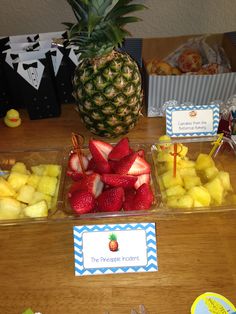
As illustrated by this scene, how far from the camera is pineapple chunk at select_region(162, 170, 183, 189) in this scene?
76 centimetres

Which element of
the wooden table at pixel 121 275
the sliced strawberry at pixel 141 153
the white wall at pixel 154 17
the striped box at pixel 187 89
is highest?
the white wall at pixel 154 17

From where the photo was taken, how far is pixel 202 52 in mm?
1154

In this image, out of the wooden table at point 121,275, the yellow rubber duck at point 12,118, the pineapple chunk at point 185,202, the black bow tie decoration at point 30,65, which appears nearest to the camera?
the wooden table at point 121,275

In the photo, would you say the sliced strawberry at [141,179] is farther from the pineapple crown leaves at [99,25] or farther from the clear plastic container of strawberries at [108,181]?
the pineapple crown leaves at [99,25]

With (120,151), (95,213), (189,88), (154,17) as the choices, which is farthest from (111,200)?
(154,17)

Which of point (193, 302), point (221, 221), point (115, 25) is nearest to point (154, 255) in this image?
point (193, 302)

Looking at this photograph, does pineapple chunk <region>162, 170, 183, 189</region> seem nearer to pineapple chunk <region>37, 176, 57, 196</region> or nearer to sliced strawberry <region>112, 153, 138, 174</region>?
sliced strawberry <region>112, 153, 138, 174</region>

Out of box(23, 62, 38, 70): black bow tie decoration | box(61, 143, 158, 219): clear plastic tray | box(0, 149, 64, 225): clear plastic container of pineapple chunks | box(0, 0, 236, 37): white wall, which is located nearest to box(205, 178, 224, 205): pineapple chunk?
box(61, 143, 158, 219): clear plastic tray

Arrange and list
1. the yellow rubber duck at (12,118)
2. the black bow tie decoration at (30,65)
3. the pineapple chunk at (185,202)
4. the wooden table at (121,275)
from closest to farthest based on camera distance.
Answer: the wooden table at (121,275) → the pineapple chunk at (185,202) → the black bow tie decoration at (30,65) → the yellow rubber duck at (12,118)

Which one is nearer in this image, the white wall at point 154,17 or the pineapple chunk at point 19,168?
the pineapple chunk at point 19,168

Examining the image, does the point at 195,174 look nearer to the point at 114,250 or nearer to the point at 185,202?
the point at 185,202

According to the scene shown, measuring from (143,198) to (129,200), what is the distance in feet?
0.14

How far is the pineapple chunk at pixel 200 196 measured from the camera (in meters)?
0.71

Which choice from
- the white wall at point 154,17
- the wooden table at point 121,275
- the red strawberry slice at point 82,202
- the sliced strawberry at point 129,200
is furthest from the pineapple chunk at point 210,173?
the white wall at point 154,17
